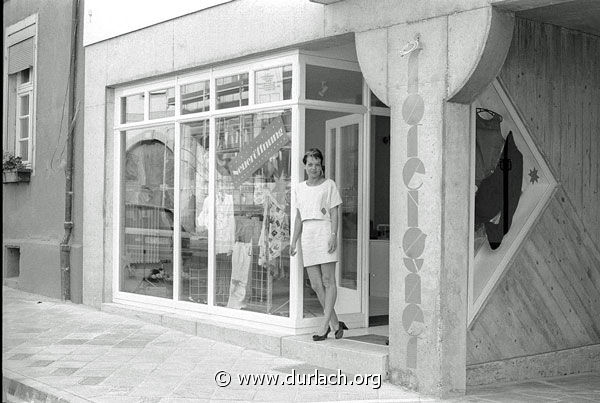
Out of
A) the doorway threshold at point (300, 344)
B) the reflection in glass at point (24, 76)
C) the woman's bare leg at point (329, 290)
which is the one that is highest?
the reflection in glass at point (24, 76)

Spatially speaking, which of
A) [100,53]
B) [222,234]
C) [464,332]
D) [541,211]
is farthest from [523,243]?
[100,53]

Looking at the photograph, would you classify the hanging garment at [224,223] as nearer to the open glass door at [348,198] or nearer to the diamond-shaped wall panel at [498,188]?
the open glass door at [348,198]

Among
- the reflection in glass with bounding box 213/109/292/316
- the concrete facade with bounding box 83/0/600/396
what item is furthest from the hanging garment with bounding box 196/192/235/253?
the concrete facade with bounding box 83/0/600/396

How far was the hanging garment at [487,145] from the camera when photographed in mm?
6824

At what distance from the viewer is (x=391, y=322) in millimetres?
6613

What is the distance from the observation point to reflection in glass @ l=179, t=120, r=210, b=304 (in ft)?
30.4

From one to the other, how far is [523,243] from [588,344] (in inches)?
58.0

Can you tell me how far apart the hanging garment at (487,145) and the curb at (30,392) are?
380 cm

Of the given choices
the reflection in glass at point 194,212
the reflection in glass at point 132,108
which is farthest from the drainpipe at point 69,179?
the reflection in glass at point 194,212

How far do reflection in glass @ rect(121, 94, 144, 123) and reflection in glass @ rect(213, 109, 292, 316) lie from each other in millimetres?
1906

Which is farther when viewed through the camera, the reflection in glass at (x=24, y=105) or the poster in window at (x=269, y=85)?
the reflection in glass at (x=24, y=105)

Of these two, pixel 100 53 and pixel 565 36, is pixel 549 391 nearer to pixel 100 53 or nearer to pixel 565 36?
pixel 565 36

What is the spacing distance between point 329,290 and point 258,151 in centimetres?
182

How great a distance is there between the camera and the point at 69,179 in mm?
11562
